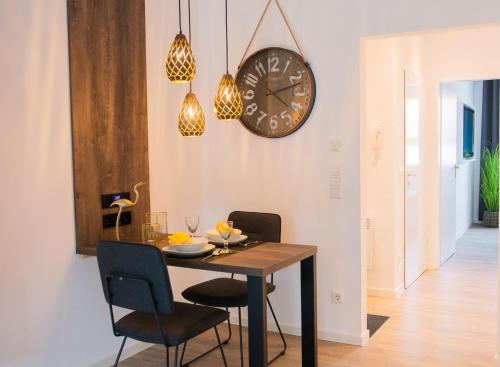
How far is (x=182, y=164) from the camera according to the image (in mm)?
3973

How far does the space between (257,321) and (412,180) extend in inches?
125

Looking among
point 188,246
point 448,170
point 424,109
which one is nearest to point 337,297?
point 188,246

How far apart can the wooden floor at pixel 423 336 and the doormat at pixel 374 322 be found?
5 cm

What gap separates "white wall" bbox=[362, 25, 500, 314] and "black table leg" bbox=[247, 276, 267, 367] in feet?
6.49

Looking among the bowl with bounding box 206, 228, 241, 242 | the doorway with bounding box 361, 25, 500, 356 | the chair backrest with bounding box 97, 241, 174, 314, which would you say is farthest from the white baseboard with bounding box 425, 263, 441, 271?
the chair backrest with bounding box 97, 241, 174, 314

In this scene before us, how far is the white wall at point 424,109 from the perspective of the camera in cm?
466

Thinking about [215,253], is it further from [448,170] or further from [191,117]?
[448,170]

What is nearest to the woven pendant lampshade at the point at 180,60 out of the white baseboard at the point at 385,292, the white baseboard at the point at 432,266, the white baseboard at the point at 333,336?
the white baseboard at the point at 333,336

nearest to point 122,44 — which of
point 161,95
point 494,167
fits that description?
point 161,95

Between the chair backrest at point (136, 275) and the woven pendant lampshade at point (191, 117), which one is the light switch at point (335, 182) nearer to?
the woven pendant lampshade at point (191, 117)

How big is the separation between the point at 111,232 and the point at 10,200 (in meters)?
0.72

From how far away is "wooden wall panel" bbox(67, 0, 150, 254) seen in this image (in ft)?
10.0

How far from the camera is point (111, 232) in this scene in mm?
Result: 3283

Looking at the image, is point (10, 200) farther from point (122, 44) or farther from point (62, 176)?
point (122, 44)
